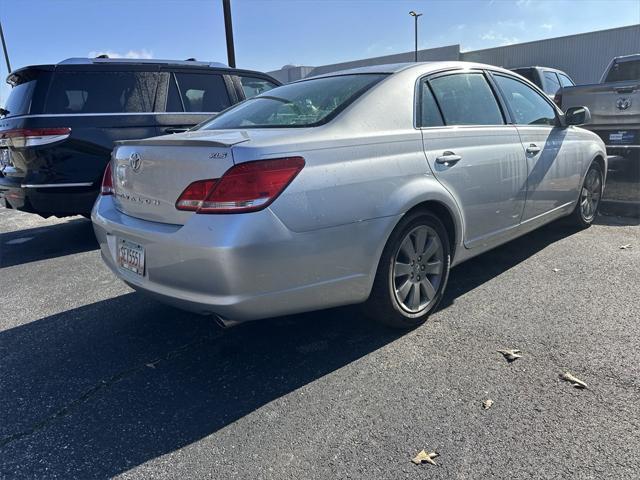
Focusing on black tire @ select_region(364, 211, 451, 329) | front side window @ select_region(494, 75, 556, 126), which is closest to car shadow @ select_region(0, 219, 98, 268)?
black tire @ select_region(364, 211, 451, 329)

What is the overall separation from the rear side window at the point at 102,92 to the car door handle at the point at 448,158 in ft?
12.7

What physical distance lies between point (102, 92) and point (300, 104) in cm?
328

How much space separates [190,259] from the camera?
7.89 feet

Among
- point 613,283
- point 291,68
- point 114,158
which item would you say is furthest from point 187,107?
point 291,68

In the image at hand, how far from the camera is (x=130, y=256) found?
2807 mm

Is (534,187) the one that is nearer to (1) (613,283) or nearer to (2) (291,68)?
(1) (613,283)

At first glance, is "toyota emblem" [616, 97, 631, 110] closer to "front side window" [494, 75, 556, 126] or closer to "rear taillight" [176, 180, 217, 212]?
"front side window" [494, 75, 556, 126]

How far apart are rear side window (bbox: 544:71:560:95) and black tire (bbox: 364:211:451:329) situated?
9.71 meters

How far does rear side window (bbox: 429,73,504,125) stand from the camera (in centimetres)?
339

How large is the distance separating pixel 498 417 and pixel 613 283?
2.14 m

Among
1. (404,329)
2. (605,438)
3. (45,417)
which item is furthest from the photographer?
(404,329)

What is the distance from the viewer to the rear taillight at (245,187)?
2.32 m

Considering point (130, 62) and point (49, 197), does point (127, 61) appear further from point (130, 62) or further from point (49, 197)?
point (49, 197)

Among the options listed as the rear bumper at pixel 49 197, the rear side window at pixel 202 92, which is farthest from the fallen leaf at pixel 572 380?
the rear side window at pixel 202 92
